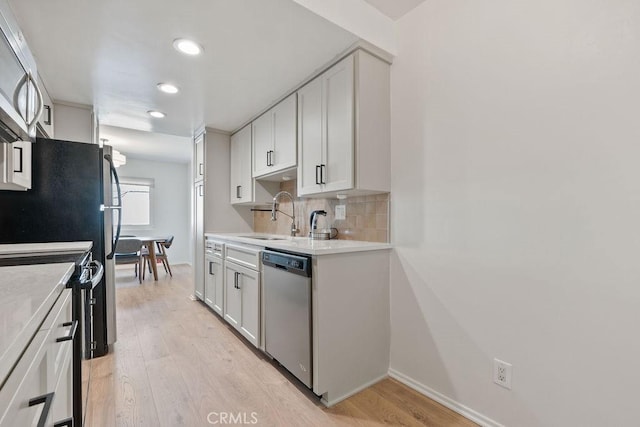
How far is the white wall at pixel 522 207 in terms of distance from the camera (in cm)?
122

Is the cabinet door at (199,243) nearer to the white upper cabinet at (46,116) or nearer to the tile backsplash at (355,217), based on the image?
the tile backsplash at (355,217)

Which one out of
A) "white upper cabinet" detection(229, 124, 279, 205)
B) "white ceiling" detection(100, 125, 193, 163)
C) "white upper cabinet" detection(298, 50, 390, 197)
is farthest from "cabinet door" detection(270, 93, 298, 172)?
"white ceiling" detection(100, 125, 193, 163)

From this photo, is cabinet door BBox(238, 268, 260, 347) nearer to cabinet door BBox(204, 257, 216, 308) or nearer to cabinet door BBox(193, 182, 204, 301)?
cabinet door BBox(204, 257, 216, 308)

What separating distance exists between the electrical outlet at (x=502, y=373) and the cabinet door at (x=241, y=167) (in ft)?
8.81

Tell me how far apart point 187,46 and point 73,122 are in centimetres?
182

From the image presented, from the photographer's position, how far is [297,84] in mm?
2502

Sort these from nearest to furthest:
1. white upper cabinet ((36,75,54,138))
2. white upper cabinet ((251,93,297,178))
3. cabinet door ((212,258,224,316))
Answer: white upper cabinet ((36,75,54,138)) < white upper cabinet ((251,93,297,178)) < cabinet door ((212,258,224,316))

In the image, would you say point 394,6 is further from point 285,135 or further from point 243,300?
point 243,300

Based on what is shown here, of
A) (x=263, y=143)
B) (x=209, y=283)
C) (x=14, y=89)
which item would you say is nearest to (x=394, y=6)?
(x=263, y=143)

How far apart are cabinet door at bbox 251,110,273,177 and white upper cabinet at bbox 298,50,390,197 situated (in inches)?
30.1

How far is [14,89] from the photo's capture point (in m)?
1.28

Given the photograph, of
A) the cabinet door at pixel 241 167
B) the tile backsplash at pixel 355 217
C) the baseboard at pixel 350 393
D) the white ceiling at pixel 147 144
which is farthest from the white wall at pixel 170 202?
the baseboard at pixel 350 393

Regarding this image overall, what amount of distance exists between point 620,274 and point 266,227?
3227 millimetres

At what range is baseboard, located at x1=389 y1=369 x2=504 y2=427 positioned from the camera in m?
1.60
